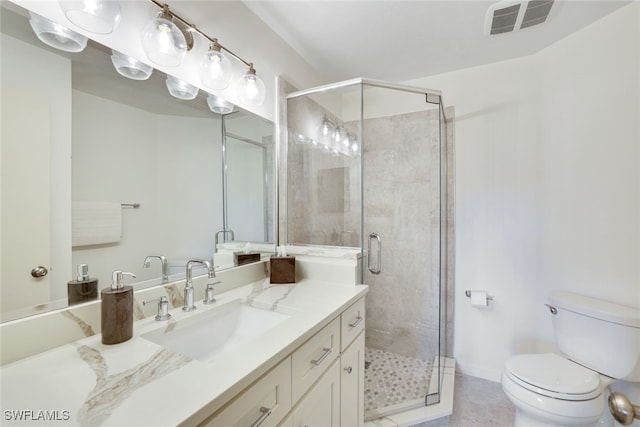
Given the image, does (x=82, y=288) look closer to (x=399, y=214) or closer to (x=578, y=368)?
(x=399, y=214)

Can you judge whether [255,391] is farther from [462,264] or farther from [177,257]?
[462,264]

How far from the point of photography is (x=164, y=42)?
1043mm

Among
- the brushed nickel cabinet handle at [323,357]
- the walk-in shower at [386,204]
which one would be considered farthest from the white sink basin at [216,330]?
the walk-in shower at [386,204]

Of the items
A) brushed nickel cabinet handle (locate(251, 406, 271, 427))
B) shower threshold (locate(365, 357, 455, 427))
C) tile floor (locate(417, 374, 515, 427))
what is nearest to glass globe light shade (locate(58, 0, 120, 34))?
brushed nickel cabinet handle (locate(251, 406, 271, 427))

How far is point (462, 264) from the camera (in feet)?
7.22

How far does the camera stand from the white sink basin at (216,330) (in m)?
0.92

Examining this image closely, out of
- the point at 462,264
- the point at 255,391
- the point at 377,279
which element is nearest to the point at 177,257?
the point at 255,391

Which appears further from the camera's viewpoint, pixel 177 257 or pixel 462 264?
pixel 462 264

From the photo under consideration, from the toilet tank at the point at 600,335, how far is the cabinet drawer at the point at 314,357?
4.83 ft

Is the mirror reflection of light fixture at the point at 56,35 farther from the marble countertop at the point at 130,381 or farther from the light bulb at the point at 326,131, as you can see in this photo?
the light bulb at the point at 326,131

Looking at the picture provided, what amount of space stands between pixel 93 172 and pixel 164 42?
57 centimetres

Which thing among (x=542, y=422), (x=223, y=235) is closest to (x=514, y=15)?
(x=223, y=235)

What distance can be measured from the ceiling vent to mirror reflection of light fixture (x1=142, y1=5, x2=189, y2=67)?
1.68 metres

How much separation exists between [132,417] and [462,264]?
7.53 ft
